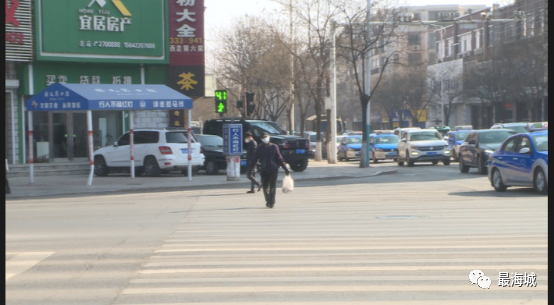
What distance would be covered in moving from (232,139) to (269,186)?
8931 mm

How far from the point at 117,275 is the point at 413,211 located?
7.68 meters

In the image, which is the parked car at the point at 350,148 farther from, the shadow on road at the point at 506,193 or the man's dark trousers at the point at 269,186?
the man's dark trousers at the point at 269,186

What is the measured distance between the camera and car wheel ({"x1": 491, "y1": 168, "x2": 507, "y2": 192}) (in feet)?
60.2

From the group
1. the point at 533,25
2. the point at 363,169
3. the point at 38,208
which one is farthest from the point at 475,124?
the point at 38,208

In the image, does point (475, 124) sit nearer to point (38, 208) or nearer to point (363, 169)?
point (363, 169)

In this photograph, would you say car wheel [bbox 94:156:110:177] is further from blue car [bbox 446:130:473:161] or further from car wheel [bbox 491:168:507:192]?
blue car [bbox 446:130:473:161]

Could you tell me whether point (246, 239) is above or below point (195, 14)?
below

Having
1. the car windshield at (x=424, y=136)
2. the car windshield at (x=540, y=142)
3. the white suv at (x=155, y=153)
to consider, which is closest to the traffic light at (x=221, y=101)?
the white suv at (x=155, y=153)

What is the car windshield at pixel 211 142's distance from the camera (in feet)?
93.1

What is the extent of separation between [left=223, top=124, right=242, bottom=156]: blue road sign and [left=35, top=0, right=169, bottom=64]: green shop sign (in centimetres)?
940

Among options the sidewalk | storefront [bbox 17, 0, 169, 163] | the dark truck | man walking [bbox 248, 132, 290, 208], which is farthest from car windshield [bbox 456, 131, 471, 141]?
man walking [bbox 248, 132, 290, 208]

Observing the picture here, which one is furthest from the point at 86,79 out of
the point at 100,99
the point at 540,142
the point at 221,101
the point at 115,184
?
the point at 540,142

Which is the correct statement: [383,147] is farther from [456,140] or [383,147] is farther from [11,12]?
[11,12]

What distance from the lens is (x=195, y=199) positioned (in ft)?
60.0
